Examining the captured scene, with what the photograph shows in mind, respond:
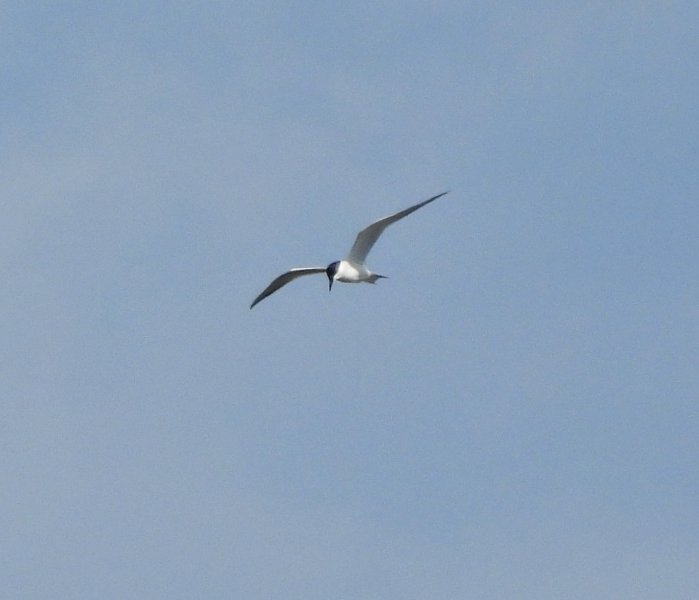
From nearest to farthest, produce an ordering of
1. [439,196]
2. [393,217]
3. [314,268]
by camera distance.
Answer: [439,196] < [393,217] < [314,268]

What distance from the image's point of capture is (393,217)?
57.9 metres

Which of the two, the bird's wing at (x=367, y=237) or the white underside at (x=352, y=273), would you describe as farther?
the white underside at (x=352, y=273)

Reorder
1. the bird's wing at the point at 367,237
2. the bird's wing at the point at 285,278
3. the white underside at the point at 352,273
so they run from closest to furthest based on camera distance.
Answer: the bird's wing at the point at 367,237 → the white underside at the point at 352,273 → the bird's wing at the point at 285,278

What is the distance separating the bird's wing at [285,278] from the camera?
64500 millimetres

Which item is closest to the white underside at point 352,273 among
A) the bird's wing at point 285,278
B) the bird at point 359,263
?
the bird at point 359,263

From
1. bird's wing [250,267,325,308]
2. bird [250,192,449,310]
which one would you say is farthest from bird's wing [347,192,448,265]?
bird's wing [250,267,325,308]

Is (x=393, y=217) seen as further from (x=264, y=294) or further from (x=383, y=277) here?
(x=264, y=294)

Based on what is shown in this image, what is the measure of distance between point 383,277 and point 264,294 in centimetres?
853

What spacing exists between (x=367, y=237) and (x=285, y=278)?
726cm

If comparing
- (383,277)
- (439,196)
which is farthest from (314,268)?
(439,196)

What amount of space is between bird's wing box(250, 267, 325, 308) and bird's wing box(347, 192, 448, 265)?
315cm

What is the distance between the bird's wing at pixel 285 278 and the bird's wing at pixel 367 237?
10.3ft

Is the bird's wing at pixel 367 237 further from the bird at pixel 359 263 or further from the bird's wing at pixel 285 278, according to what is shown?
the bird's wing at pixel 285 278

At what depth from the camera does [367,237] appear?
60.4m
